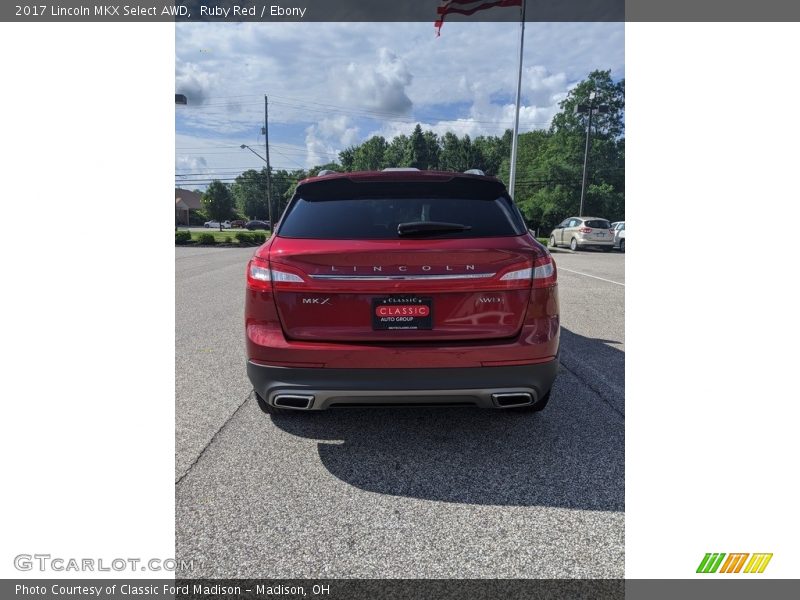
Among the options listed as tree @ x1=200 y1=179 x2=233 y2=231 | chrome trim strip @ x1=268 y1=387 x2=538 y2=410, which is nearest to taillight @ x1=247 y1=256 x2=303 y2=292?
chrome trim strip @ x1=268 y1=387 x2=538 y2=410

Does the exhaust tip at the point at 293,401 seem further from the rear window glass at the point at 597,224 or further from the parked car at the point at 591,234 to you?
the rear window glass at the point at 597,224

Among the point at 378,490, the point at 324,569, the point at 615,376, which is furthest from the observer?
the point at 615,376

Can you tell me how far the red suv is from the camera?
8.52ft

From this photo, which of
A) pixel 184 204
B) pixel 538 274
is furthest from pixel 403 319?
pixel 184 204

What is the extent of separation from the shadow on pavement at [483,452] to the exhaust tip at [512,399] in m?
0.41

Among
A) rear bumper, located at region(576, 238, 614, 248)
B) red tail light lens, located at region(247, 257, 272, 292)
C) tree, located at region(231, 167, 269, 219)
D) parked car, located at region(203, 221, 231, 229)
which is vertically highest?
tree, located at region(231, 167, 269, 219)

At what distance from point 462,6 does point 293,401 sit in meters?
17.2

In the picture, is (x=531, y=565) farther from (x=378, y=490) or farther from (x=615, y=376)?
(x=615, y=376)

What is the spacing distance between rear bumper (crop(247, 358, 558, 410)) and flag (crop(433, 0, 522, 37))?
14.8m

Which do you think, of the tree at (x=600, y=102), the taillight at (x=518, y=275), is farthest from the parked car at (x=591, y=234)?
the tree at (x=600, y=102)

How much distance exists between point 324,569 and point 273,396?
38.4 inches

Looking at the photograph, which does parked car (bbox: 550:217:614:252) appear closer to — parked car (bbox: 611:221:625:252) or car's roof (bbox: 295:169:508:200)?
parked car (bbox: 611:221:625:252)

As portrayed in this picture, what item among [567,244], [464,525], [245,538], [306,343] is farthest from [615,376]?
[567,244]

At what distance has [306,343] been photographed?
266cm
